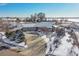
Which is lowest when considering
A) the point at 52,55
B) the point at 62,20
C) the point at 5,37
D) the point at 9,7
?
the point at 52,55

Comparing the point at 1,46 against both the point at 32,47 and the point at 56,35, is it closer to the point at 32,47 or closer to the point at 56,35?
the point at 32,47

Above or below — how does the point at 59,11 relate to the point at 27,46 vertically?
above

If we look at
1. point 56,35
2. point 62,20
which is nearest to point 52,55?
point 56,35

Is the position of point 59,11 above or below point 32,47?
above

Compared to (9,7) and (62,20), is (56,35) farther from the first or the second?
(9,7)

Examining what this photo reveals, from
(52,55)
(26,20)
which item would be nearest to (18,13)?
(26,20)

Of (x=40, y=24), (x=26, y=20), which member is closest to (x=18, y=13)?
(x=26, y=20)

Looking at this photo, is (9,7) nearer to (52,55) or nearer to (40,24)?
(40,24)
